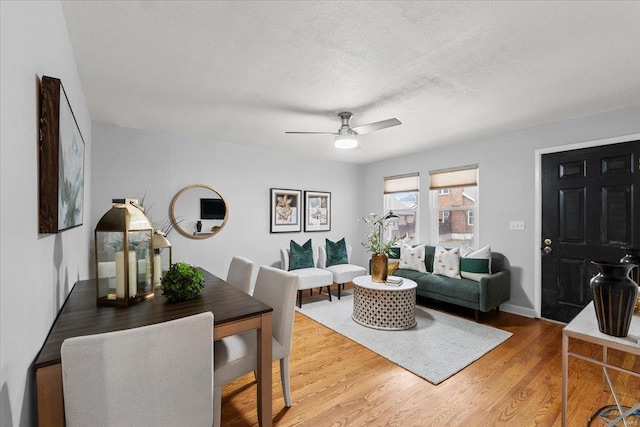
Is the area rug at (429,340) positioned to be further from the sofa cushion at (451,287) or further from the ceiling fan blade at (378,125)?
the ceiling fan blade at (378,125)

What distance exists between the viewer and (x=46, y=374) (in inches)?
37.7

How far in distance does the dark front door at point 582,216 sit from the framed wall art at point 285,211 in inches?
136

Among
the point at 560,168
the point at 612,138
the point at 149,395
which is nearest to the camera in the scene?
the point at 149,395

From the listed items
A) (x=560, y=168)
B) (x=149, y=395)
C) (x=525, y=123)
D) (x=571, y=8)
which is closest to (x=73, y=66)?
(x=149, y=395)

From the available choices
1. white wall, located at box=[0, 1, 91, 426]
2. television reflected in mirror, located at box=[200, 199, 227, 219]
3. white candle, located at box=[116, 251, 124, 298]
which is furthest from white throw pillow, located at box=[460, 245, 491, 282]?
white wall, located at box=[0, 1, 91, 426]

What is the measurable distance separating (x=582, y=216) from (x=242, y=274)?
12.1 ft

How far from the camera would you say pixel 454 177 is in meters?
4.45

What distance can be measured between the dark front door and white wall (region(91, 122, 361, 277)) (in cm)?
326

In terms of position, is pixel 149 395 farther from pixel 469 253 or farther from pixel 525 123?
pixel 525 123

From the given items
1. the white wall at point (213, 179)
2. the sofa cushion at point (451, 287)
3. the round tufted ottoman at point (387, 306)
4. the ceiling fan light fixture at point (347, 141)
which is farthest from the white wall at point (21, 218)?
the sofa cushion at point (451, 287)

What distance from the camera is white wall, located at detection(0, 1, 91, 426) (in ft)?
2.53

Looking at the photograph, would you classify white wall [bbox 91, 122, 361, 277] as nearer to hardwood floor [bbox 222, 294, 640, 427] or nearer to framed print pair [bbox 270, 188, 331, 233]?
framed print pair [bbox 270, 188, 331, 233]

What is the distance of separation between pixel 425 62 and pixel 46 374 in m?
2.56

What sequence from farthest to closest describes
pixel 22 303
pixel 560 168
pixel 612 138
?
pixel 560 168 → pixel 612 138 → pixel 22 303
